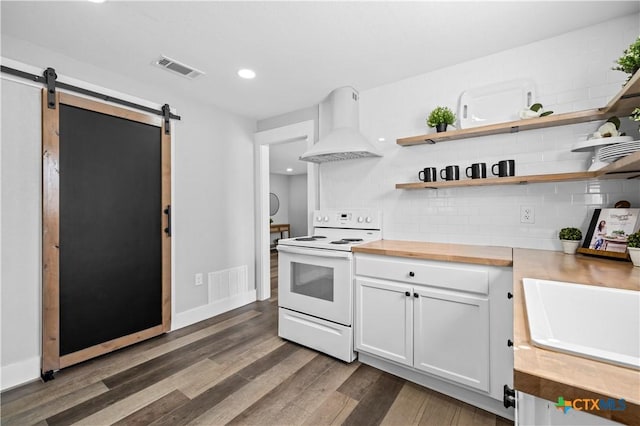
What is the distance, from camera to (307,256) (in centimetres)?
243

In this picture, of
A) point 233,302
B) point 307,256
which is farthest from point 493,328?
point 233,302

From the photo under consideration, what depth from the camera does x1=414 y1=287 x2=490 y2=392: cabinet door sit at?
5.49ft

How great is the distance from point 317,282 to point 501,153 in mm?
1721

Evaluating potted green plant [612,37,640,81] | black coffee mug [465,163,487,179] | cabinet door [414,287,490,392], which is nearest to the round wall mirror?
black coffee mug [465,163,487,179]

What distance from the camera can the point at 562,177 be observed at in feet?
5.80

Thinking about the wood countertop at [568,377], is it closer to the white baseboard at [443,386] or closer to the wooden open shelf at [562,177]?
the wooden open shelf at [562,177]

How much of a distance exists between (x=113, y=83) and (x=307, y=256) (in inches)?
87.3

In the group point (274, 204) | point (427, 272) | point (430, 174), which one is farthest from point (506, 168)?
point (274, 204)

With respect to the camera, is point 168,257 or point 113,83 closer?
point 113,83

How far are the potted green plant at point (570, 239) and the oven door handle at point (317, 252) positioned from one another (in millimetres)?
1382

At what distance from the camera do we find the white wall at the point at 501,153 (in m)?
1.85

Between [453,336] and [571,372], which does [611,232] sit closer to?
[453,336]

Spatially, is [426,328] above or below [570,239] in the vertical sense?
below

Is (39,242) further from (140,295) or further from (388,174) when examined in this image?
(388,174)
